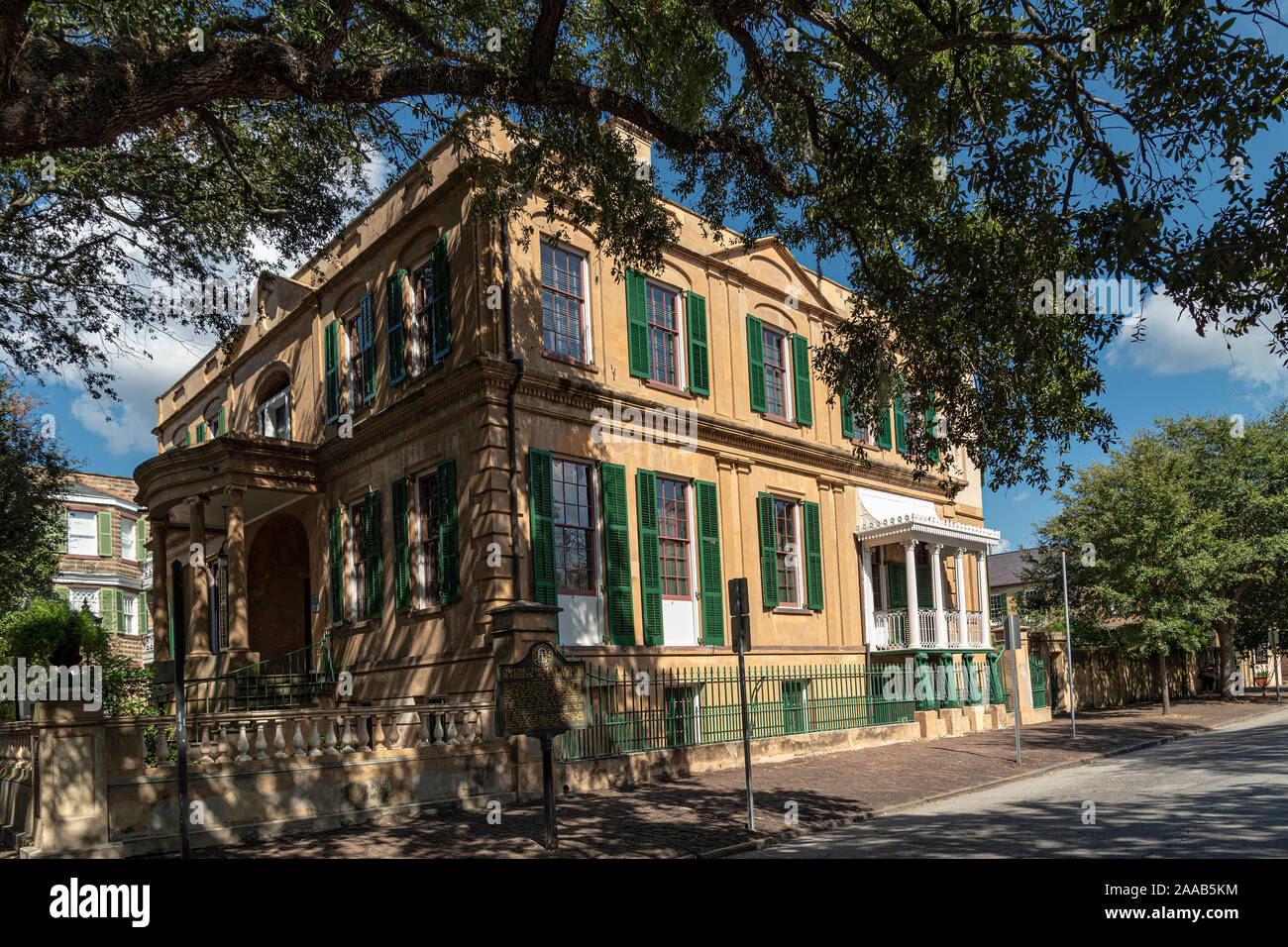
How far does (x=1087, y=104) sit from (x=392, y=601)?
45.2ft

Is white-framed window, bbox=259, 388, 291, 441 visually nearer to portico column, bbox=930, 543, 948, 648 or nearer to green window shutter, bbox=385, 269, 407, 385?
green window shutter, bbox=385, 269, 407, 385

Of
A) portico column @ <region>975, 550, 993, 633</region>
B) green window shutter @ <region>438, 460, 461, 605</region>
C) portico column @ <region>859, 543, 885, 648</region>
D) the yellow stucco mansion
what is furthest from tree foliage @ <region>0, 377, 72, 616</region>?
portico column @ <region>975, 550, 993, 633</region>

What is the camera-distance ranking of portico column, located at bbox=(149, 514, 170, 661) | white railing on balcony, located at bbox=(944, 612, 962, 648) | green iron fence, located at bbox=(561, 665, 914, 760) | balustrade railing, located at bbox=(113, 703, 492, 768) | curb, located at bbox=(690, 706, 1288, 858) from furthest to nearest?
white railing on balcony, located at bbox=(944, 612, 962, 648)
portico column, located at bbox=(149, 514, 170, 661)
green iron fence, located at bbox=(561, 665, 914, 760)
balustrade railing, located at bbox=(113, 703, 492, 768)
curb, located at bbox=(690, 706, 1288, 858)

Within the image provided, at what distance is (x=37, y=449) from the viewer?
18.3 m

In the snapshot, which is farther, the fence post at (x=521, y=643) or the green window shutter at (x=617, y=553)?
the green window shutter at (x=617, y=553)

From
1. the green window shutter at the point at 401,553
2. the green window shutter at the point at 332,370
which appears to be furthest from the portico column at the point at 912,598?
the green window shutter at the point at 332,370

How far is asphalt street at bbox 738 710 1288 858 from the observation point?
8422 millimetres

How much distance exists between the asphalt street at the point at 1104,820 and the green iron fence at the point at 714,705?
14.5ft

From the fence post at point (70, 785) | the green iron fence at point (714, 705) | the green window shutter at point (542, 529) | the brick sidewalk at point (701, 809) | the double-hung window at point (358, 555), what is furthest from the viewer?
the double-hung window at point (358, 555)

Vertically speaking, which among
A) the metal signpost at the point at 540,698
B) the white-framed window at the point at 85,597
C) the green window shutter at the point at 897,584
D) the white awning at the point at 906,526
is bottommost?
the metal signpost at the point at 540,698

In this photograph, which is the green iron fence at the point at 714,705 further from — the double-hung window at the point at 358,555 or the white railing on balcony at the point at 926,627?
the double-hung window at the point at 358,555

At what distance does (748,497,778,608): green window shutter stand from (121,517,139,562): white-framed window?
32.7 meters

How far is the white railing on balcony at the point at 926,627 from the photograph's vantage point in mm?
22909

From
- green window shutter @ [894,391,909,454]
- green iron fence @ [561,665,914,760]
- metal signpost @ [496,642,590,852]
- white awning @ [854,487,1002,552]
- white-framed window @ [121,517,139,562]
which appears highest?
green window shutter @ [894,391,909,454]
